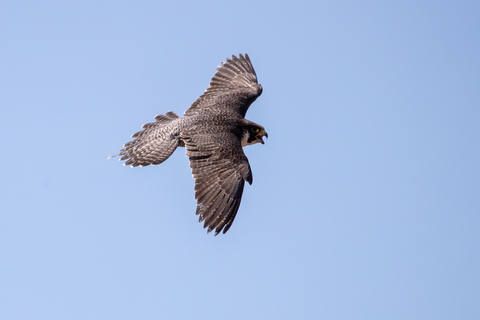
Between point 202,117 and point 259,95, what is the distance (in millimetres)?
2778

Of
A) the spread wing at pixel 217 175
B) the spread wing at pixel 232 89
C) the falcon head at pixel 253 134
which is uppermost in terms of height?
the spread wing at pixel 232 89

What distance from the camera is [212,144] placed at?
13555mm

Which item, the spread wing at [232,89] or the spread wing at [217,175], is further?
the spread wing at [232,89]

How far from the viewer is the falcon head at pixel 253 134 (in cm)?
1491

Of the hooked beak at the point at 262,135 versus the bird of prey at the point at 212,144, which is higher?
the hooked beak at the point at 262,135

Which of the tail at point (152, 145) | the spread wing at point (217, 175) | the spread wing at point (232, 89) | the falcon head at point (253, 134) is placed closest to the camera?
the spread wing at point (217, 175)

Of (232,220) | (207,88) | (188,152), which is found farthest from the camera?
(207,88)

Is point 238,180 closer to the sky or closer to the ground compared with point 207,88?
closer to the ground

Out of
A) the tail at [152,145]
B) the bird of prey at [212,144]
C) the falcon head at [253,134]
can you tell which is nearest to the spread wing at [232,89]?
the bird of prey at [212,144]

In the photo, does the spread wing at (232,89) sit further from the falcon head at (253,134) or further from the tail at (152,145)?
the tail at (152,145)

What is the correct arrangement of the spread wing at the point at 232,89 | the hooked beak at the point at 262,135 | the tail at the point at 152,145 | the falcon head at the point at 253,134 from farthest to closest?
the spread wing at the point at 232,89
the hooked beak at the point at 262,135
the falcon head at the point at 253,134
the tail at the point at 152,145

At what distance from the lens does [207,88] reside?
16797 millimetres

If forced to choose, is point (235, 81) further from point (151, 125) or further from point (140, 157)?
point (140, 157)

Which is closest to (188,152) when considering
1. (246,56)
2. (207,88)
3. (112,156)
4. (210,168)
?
(210,168)
